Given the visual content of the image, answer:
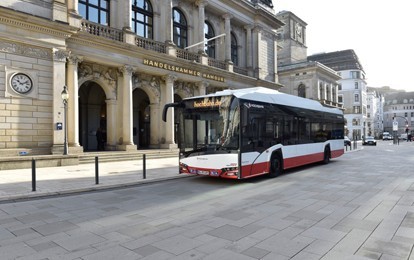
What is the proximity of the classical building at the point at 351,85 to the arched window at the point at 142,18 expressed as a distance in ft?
246

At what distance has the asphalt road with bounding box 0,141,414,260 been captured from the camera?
4.40 metres

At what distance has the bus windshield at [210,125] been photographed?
10016 mm

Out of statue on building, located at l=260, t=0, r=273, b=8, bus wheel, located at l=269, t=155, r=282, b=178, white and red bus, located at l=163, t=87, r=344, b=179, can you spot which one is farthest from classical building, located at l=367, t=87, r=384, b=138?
bus wheel, located at l=269, t=155, r=282, b=178

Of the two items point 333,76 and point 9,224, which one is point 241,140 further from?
point 333,76

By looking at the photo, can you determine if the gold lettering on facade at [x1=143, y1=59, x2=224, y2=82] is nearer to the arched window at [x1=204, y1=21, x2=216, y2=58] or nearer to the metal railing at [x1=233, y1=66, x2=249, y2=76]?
the metal railing at [x1=233, y1=66, x2=249, y2=76]

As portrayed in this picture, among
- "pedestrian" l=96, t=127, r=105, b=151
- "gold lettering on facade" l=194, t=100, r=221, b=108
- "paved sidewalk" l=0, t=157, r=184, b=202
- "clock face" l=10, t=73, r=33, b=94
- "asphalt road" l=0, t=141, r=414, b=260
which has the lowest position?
"asphalt road" l=0, t=141, r=414, b=260

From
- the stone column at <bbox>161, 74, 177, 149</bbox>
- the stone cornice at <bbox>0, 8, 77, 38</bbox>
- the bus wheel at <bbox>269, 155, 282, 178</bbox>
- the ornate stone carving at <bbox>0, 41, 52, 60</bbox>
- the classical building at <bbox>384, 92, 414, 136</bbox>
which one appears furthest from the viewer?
the classical building at <bbox>384, 92, 414, 136</bbox>

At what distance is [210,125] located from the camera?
1053 cm

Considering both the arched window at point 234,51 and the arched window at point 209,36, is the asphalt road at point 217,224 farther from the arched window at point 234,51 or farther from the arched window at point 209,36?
the arched window at point 234,51

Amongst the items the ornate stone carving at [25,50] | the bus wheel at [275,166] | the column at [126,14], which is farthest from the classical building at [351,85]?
the ornate stone carving at [25,50]

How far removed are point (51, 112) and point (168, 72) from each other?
9910 millimetres

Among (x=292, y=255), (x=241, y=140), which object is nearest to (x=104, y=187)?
(x=241, y=140)

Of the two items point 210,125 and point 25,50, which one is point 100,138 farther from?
point 210,125

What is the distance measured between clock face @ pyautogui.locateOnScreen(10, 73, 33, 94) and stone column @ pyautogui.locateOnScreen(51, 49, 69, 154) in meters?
1.31
